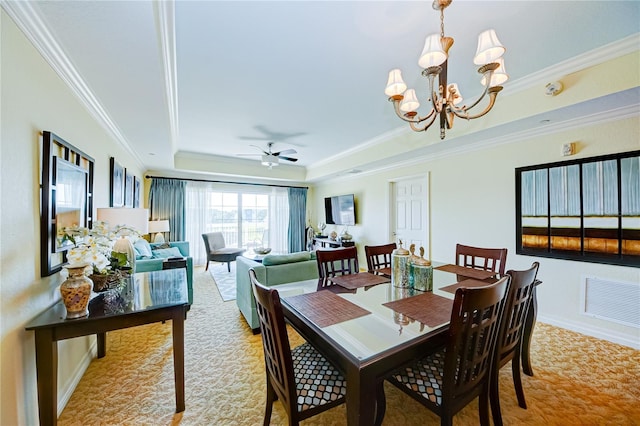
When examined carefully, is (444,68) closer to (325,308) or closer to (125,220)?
(325,308)

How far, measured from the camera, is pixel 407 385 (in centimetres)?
126

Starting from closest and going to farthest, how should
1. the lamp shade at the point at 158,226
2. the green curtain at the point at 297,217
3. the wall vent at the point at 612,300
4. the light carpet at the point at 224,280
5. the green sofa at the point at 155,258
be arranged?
the wall vent at the point at 612,300
the green sofa at the point at 155,258
the light carpet at the point at 224,280
the lamp shade at the point at 158,226
the green curtain at the point at 297,217

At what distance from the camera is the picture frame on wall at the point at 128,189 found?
370cm

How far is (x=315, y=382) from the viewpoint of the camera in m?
1.25

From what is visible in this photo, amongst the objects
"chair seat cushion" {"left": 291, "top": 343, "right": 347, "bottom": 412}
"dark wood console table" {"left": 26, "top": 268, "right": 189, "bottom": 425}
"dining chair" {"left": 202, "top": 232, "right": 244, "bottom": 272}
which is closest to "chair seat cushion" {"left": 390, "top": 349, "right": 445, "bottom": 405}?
"chair seat cushion" {"left": 291, "top": 343, "right": 347, "bottom": 412}

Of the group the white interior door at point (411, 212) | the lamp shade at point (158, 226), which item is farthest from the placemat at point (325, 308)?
the lamp shade at point (158, 226)

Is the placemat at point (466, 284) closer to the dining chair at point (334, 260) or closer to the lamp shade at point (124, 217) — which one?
the dining chair at point (334, 260)

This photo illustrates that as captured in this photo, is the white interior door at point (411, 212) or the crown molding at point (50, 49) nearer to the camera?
the crown molding at point (50, 49)

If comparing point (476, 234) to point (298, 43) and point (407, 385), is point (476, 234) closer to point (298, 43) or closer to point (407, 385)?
point (407, 385)

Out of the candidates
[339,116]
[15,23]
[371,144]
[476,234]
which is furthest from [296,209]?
[15,23]

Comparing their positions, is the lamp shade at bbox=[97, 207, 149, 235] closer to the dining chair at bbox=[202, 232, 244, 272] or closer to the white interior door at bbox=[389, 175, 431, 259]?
the dining chair at bbox=[202, 232, 244, 272]

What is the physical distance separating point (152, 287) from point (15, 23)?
1704 millimetres

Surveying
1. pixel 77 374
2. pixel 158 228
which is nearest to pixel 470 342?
pixel 77 374

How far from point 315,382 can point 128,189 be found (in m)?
4.16
